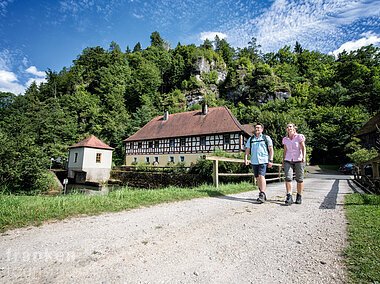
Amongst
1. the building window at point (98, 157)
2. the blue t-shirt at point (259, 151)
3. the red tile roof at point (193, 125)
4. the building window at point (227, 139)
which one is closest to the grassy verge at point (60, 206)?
the blue t-shirt at point (259, 151)

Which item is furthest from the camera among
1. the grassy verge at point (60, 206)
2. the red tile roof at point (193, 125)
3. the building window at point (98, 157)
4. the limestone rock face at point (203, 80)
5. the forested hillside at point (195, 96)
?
the limestone rock face at point (203, 80)

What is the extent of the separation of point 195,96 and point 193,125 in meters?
21.2

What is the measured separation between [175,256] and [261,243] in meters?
1.06

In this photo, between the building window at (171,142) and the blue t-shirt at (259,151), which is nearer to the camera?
the blue t-shirt at (259,151)

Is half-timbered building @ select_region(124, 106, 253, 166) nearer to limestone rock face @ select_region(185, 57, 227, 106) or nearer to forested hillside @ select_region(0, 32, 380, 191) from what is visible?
forested hillside @ select_region(0, 32, 380, 191)

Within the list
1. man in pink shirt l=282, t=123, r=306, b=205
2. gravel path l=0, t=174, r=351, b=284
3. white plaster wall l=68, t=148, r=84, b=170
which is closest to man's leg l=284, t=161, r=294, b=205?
man in pink shirt l=282, t=123, r=306, b=205

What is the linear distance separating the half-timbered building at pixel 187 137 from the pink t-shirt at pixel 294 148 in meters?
18.8

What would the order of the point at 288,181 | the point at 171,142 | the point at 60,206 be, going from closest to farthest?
the point at 60,206 < the point at 288,181 < the point at 171,142

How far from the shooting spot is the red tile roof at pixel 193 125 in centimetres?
2633

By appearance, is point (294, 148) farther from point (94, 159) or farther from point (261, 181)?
point (94, 159)

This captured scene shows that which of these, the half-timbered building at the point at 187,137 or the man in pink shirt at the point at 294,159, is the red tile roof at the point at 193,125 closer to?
the half-timbered building at the point at 187,137

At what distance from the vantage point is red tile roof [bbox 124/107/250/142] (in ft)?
86.4

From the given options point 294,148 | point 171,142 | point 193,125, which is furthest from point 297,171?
point 171,142

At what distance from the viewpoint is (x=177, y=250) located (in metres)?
2.31
